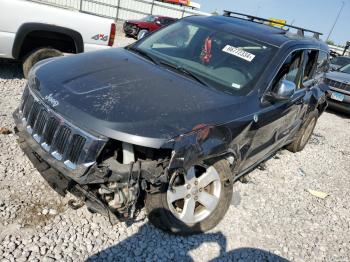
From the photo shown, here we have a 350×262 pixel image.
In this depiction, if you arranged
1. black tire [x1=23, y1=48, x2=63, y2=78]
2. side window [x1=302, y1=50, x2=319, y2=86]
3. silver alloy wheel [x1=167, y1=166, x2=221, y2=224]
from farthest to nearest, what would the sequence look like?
1. black tire [x1=23, y1=48, x2=63, y2=78]
2. side window [x1=302, y1=50, x2=319, y2=86]
3. silver alloy wheel [x1=167, y1=166, x2=221, y2=224]

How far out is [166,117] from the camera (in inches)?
111

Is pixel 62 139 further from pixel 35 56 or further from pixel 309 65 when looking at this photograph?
pixel 35 56

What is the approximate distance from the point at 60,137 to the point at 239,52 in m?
2.13

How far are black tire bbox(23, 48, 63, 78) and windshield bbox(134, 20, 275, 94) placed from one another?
2413mm

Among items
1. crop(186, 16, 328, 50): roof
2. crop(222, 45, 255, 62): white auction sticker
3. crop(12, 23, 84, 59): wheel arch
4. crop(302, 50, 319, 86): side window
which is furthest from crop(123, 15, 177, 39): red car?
crop(222, 45, 255, 62): white auction sticker

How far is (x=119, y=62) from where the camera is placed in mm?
3760

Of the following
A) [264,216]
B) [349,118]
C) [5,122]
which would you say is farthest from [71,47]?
[349,118]

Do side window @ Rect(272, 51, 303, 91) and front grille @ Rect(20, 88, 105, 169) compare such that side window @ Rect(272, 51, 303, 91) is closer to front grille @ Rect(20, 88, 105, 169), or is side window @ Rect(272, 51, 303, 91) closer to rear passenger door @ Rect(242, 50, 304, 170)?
rear passenger door @ Rect(242, 50, 304, 170)

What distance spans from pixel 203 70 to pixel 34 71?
1.70 m

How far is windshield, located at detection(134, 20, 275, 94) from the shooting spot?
3.65 meters

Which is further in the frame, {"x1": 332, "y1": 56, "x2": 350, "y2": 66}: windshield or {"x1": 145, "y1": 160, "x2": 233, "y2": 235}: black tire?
{"x1": 332, "y1": 56, "x2": 350, "y2": 66}: windshield

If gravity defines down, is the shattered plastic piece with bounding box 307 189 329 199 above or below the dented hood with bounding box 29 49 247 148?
below

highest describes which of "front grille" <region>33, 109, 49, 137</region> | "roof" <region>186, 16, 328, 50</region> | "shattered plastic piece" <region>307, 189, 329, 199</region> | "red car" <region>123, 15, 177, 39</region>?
"roof" <region>186, 16, 328, 50</region>

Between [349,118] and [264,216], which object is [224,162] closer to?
[264,216]
